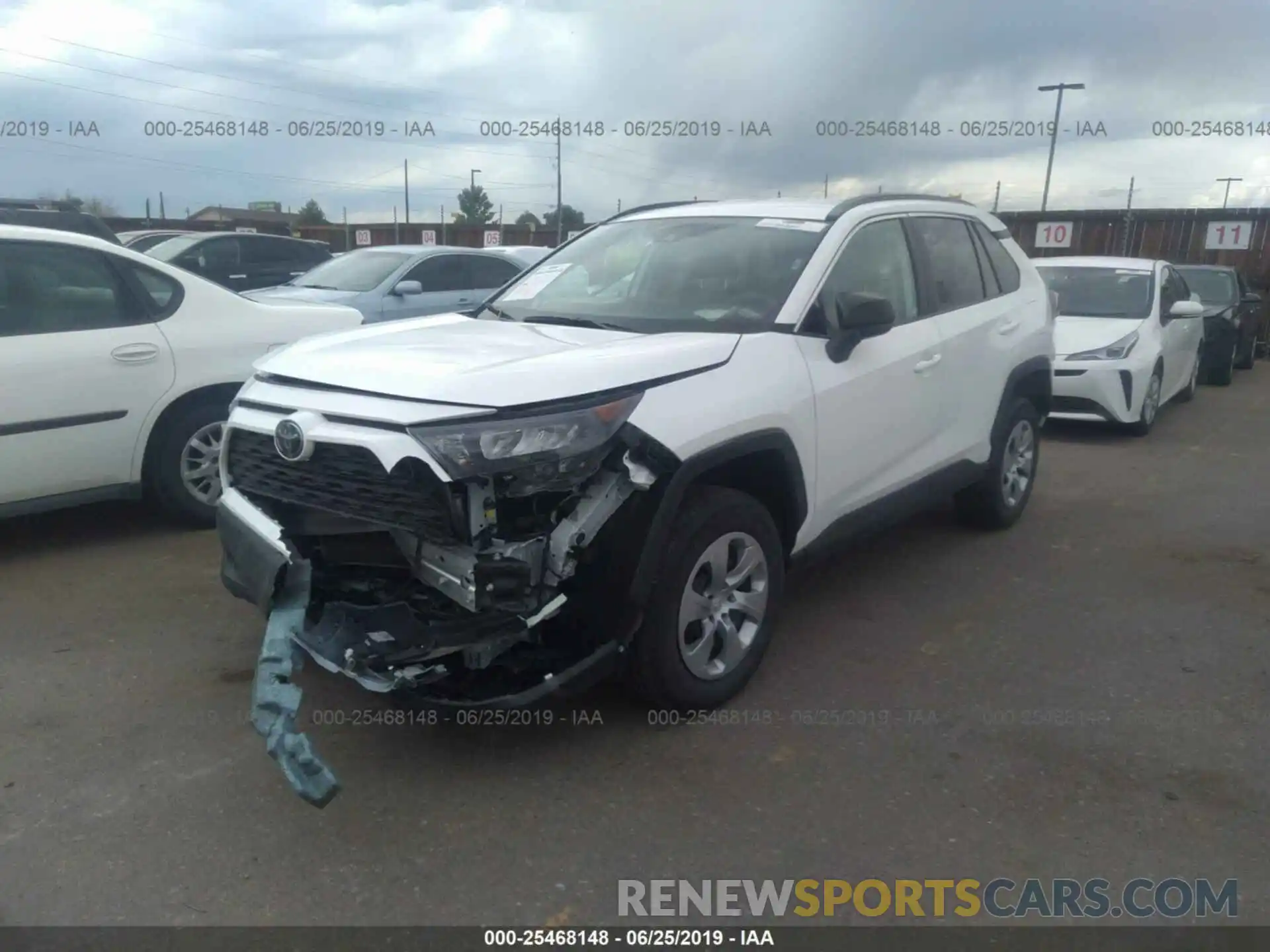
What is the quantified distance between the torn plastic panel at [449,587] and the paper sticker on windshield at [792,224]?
1678 mm

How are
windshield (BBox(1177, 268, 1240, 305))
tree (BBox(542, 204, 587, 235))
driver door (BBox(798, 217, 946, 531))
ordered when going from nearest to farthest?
driver door (BBox(798, 217, 946, 531)) < windshield (BBox(1177, 268, 1240, 305)) < tree (BBox(542, 204, 587, 235))

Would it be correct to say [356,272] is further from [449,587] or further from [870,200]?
[449,587]

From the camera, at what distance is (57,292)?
205 inches

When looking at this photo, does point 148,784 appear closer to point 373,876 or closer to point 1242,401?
point 373,876

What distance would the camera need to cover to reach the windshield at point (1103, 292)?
9.66m

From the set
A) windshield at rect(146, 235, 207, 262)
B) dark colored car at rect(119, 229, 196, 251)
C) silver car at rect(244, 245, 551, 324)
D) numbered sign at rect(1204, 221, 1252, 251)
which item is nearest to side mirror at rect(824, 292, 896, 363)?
silver car at rect(244, 245, 551, 324)

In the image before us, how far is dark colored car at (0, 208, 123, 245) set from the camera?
7.54 m

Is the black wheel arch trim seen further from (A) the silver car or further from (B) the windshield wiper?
(A) the silver car

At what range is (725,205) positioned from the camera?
4.83 meters

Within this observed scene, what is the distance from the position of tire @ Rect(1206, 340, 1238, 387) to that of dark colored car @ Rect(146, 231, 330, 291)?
11.7 m

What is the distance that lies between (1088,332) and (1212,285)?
18.6ft

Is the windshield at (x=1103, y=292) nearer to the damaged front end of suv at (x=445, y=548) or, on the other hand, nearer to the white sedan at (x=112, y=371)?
the white sedan at (x=112, y=371)
